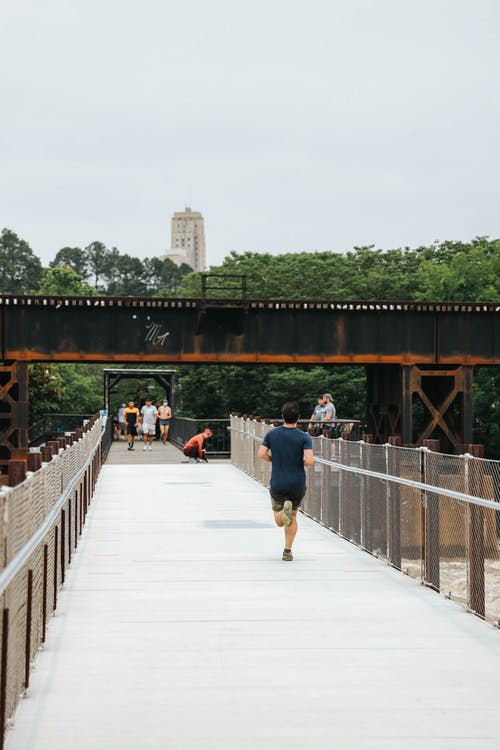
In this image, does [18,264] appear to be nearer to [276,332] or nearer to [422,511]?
[276,332]

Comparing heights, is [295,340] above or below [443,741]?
above

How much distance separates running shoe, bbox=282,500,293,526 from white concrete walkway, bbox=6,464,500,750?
1.84 ft

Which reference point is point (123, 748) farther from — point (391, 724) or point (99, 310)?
point (99, 310)

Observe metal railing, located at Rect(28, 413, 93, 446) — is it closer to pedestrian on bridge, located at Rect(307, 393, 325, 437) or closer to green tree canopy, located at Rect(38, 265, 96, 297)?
pedestrian on bridge, located at Rect(307, 393, 325, 437)

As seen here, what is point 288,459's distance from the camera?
13.9 meters

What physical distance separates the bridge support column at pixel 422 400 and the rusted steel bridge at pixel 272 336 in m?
0.07

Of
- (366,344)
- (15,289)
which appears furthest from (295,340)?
(15,289)

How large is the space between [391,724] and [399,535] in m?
6.91

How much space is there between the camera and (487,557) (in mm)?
11656

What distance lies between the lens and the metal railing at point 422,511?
10805mm

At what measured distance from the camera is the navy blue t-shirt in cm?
1380

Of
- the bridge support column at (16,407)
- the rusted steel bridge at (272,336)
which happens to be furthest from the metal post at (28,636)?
the rusted steel bridge at (272,336)

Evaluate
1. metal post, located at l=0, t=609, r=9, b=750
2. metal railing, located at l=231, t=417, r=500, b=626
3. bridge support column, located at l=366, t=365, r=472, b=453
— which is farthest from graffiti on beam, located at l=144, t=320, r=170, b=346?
metal post, located at l=0, t=609, r=9, b=750

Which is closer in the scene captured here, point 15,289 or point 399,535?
point 399,535
